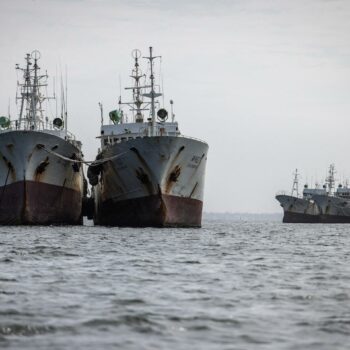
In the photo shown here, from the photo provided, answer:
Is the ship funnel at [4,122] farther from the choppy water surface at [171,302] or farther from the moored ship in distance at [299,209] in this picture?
the moored ship in distance at [299,209]

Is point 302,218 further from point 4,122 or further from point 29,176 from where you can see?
point 29,176

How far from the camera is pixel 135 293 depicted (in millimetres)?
14500

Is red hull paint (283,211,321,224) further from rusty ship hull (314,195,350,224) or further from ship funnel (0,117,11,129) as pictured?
ship funnel (0,117,11,129)

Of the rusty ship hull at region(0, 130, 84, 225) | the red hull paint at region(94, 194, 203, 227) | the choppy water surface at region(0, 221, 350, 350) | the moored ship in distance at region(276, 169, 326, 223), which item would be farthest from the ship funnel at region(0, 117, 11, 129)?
the moored ship in distance at region(276, 169, 326, 223)

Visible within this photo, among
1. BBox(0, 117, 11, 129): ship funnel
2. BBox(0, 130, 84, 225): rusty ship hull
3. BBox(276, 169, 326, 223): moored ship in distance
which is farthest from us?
BBox(276, 169, 326, 223): moored ship in distance

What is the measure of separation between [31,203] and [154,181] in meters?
8.83

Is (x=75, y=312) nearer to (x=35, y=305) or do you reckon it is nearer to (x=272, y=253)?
(x=35, y=305)

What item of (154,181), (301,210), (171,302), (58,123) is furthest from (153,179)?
(301,210)

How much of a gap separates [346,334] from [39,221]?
39865mm

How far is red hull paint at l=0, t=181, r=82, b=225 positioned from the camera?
47.1m

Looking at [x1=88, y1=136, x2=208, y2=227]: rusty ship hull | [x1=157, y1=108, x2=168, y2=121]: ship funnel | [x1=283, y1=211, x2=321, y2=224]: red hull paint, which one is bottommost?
[x1=283, y1=211, x2=321, y2=224]: red hull paint

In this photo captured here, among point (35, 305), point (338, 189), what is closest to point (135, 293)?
point (35, 305)

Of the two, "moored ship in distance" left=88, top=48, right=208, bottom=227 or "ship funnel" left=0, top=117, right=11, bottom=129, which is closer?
"moored ship in distance" left=88, top=48, right=208, bottom=227

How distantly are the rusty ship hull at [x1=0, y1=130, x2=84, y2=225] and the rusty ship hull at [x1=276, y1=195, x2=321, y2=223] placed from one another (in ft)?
258
